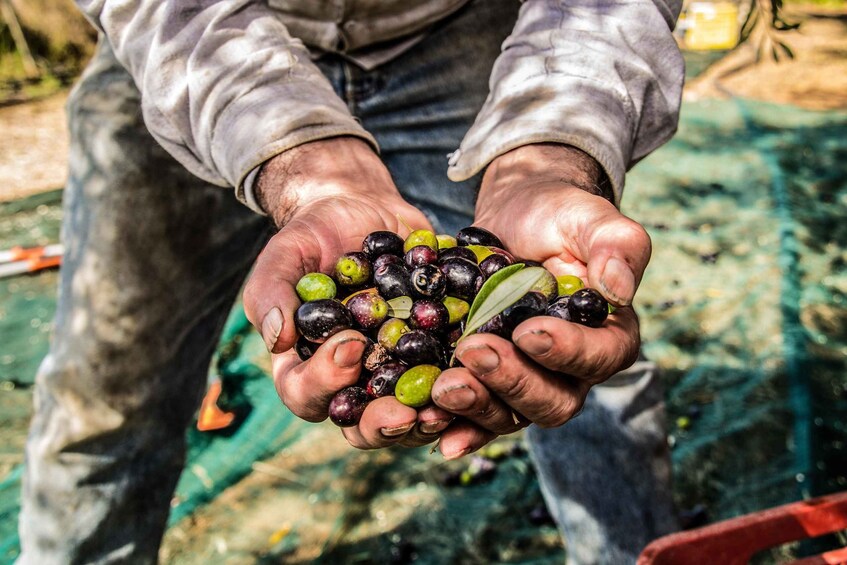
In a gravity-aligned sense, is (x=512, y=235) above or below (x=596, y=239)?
below

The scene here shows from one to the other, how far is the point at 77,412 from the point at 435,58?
1.65 m

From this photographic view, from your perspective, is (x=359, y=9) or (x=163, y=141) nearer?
(x=163, y=141)

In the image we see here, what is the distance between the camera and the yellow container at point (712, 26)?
9.62 metres

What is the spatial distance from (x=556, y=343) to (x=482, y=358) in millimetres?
136

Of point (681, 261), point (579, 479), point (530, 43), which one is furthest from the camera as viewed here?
point (681, 261)

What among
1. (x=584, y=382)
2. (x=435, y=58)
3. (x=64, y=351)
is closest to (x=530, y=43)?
(x=435, y=58)

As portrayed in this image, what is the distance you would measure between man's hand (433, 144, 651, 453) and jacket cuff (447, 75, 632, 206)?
177 millimetres

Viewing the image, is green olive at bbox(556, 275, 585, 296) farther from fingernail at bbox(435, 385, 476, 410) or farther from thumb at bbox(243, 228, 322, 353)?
thumb at bbox(243, 228, 322, 353)

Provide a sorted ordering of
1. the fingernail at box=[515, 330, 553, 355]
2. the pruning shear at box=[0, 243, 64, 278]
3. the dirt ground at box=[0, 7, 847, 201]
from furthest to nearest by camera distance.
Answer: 1. the dirt ground at box=[0, 7, 847, 201]
2. the pruning shear at box=[0, 243, 64, 278]
3. the fingernail at box=[515, 330, 553, 355]

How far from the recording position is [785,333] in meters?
4.11

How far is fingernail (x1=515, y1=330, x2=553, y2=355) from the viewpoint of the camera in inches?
52.6

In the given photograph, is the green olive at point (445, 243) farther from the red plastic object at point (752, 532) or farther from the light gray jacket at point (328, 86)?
the red plastic object at point (752, 532)

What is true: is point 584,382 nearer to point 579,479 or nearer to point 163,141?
point 579,479

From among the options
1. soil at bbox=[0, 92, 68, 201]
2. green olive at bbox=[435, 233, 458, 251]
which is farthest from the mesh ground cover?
soil at bbox=[0, 92, 68, 201]
